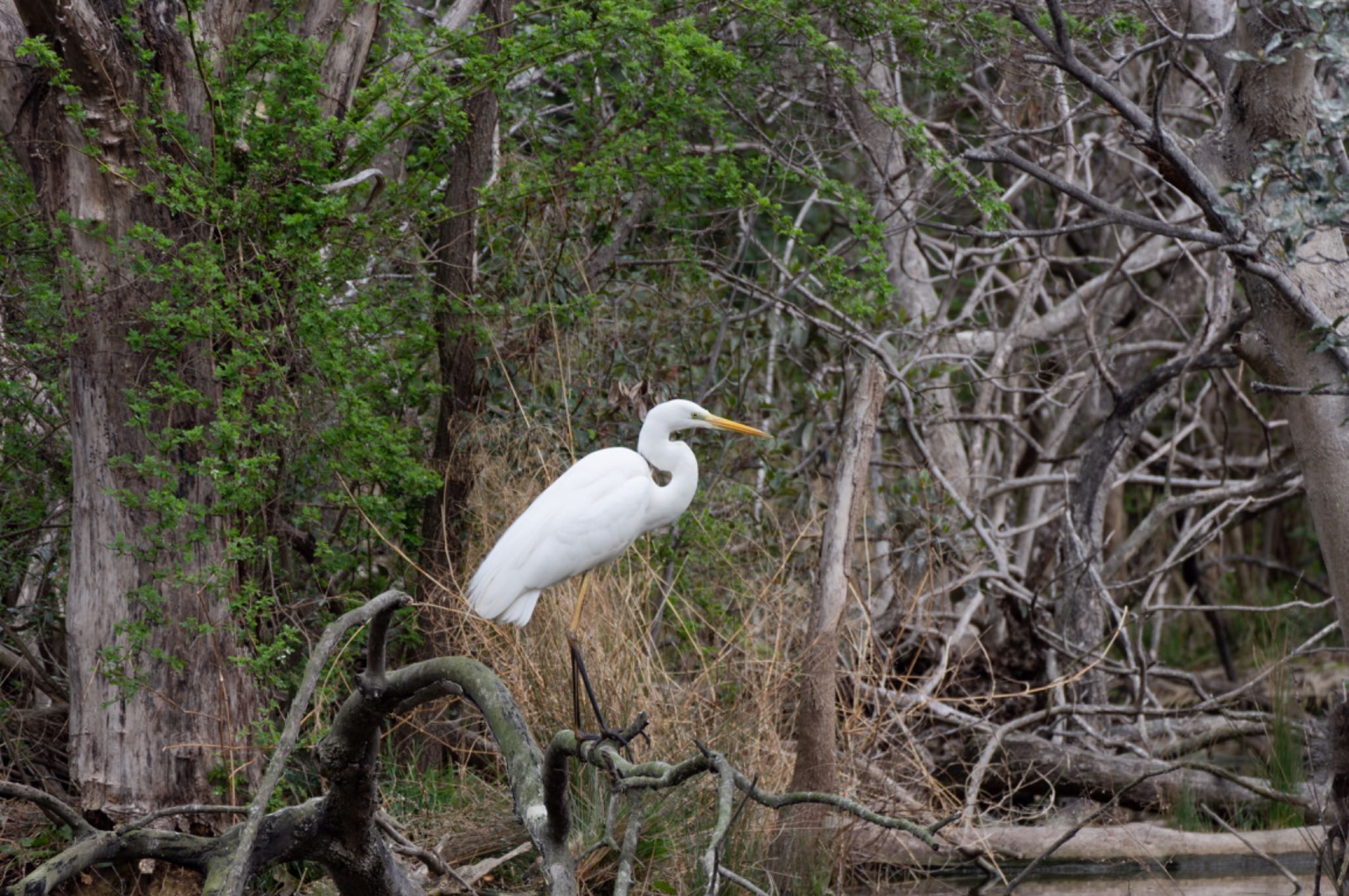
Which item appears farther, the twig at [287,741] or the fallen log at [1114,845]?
the fallen log at [1114,845]

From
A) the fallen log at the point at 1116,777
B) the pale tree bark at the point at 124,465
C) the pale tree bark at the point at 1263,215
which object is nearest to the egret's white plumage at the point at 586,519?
the pale tree bark at the point at 124,465

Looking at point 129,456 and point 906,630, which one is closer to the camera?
point 129,456

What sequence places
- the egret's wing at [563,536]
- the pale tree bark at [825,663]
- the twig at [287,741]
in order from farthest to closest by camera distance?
the pale tree bark at [825,663], the egret's wing at [563,536], the twig at [287,741]

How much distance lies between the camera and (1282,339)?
4.16 metres

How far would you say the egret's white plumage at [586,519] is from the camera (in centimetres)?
387

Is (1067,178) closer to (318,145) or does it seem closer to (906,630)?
(906,630)

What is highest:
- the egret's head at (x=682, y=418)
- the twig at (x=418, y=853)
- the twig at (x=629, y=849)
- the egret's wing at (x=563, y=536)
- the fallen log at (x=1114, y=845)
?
the egret's head at (x=682, y=418)

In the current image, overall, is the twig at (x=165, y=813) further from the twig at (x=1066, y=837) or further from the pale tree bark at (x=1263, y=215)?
the pale tree bark at (x=1263, y=215)

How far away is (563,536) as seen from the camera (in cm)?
385

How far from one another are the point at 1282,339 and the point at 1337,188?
1.05 m

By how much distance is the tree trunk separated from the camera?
5293 millimetres

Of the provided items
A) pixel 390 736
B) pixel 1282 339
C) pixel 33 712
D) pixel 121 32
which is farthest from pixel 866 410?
pixel 33 712

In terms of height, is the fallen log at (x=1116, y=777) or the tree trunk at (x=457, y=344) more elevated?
the tree trunk at (x=457, y=344)

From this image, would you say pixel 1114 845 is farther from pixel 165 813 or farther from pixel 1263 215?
pixel 165 813
